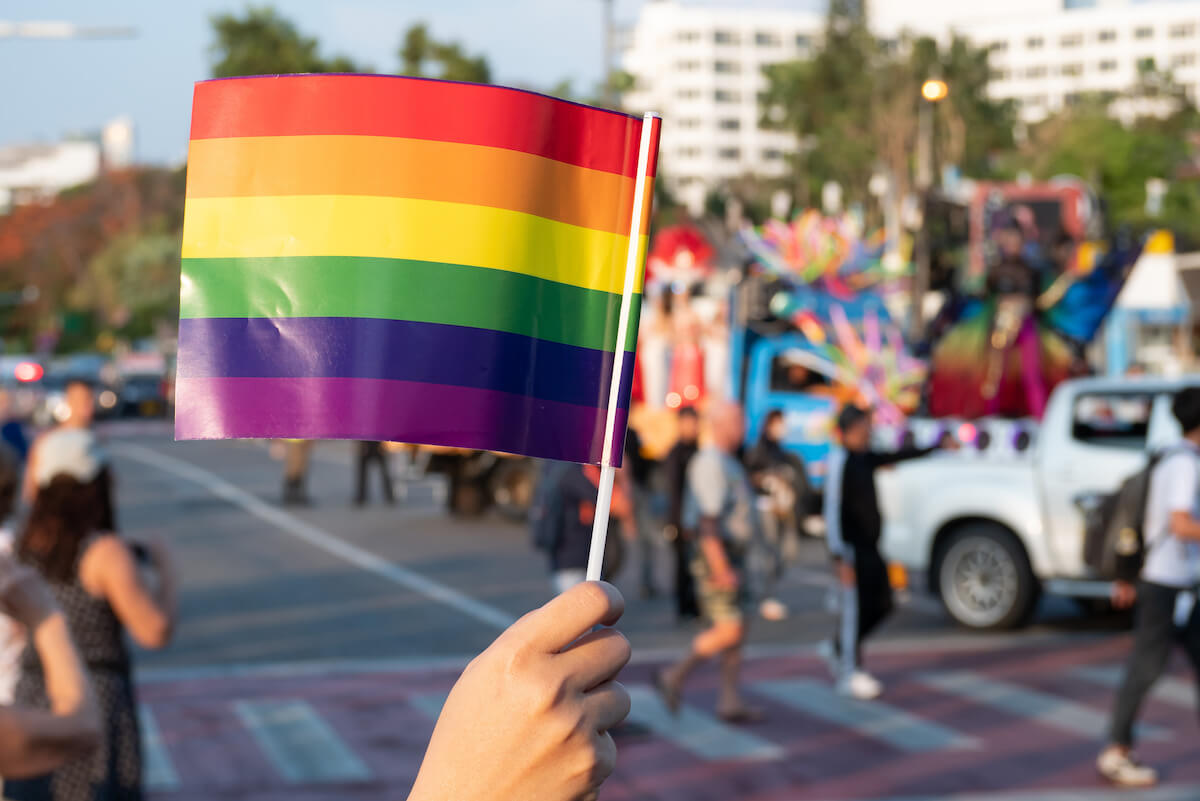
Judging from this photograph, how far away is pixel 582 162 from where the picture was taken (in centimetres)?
208

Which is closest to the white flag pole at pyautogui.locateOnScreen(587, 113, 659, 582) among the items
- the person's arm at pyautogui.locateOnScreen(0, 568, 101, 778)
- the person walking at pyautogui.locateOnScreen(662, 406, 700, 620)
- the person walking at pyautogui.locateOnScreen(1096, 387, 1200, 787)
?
the person's arm at pyautogui.locateOnScreen(0, 568, 101, 778)

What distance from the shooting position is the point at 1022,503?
11.6 metres

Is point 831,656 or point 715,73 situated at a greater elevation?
point 715,73

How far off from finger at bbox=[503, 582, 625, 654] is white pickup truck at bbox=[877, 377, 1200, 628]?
9.94m

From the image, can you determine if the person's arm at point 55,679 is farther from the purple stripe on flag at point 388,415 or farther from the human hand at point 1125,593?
the human hand at point 1125,593

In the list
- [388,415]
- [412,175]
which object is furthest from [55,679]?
[412,175]

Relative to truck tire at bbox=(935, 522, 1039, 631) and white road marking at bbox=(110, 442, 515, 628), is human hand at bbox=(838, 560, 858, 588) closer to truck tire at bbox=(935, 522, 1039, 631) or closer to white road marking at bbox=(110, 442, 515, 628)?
white road marking at bbox=(110, 442, 515, 628)

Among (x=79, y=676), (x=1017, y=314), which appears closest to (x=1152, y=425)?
(x=1017, y=314)

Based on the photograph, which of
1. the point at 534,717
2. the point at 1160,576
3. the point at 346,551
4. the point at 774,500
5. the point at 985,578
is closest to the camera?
the point at 534,717

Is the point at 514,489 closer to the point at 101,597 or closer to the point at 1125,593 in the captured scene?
the point at 1125,593

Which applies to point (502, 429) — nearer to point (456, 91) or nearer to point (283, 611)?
point (456, 91)

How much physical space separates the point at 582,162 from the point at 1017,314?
14966 mm

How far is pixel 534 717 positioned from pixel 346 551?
15008mm

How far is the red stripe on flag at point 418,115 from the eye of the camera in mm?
2043
